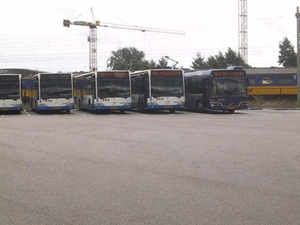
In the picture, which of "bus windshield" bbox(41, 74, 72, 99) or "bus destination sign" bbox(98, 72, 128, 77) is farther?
"bus windshield" bbox(41, 74, 72, 99)

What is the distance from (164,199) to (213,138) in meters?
9.18

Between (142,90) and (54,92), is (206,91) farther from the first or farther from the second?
(54,92)

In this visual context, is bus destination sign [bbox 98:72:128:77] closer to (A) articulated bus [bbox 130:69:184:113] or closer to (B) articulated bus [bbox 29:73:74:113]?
(A) articulated bus [bbox 130:69:184:113]

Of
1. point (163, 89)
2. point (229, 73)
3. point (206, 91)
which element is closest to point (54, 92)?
point (163, 89)

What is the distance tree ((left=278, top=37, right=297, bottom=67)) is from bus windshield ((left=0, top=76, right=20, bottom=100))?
6123 centimetres

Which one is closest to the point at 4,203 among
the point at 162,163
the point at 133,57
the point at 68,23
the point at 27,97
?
the point at 162,163

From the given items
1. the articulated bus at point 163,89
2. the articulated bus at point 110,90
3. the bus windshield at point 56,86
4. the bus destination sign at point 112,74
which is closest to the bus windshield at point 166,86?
the articulated bus at point 163,89

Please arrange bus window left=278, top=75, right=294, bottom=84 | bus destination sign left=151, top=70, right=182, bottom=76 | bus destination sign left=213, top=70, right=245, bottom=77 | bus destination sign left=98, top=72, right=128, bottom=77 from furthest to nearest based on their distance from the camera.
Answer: bus window left=278, top=75, right=294, bottom=84, bus destination sign left=98, top=72, right=128, bottom=77, bus destination sign left=151, top=70, right=182, bottom=76, bus destination sign left=213, top=70, right=245, bottom=77

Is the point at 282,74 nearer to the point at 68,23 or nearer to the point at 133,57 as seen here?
the point at 68,23

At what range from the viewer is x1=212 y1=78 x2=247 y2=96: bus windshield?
105ft

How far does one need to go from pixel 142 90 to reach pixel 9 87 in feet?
30.0

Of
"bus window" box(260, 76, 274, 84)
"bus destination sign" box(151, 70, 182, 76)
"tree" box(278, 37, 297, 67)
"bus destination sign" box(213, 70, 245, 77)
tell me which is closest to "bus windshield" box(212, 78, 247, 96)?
"bus destination sign" box(213, 70, 245, 77)

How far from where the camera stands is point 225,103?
31953mm

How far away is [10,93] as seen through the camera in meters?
34.6
